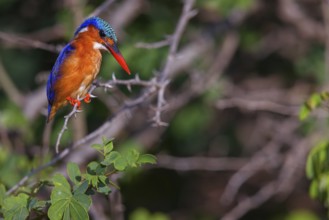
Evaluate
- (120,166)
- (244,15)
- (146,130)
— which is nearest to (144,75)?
(146,130)

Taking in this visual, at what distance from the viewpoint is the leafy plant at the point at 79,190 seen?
260 centimetres

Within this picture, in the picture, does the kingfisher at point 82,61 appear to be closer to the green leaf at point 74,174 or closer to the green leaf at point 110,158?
the green leaf at point 74,174

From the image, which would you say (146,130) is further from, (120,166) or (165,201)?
(120,166)

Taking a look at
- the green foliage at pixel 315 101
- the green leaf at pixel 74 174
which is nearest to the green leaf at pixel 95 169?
the green leaf at pixel 74 174

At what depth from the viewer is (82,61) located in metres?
3.18

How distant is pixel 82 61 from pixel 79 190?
2.32 ft

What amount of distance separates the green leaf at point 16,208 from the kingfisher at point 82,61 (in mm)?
497

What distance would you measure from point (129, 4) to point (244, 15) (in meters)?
0.92

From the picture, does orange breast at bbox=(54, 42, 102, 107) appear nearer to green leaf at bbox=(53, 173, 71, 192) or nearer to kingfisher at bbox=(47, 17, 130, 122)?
kingfisher at bbox=(47, 17, 130, 122)

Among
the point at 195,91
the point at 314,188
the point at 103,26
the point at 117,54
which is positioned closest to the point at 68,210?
the point at 117,54

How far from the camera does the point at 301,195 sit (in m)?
8.77

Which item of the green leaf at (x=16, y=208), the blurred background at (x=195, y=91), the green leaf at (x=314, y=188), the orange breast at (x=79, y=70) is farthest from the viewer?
the blurred background at (x=195, y=91)

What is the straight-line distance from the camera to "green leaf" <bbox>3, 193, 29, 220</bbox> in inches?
107

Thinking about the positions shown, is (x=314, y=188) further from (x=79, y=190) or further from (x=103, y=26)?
(x=79, y=190)
